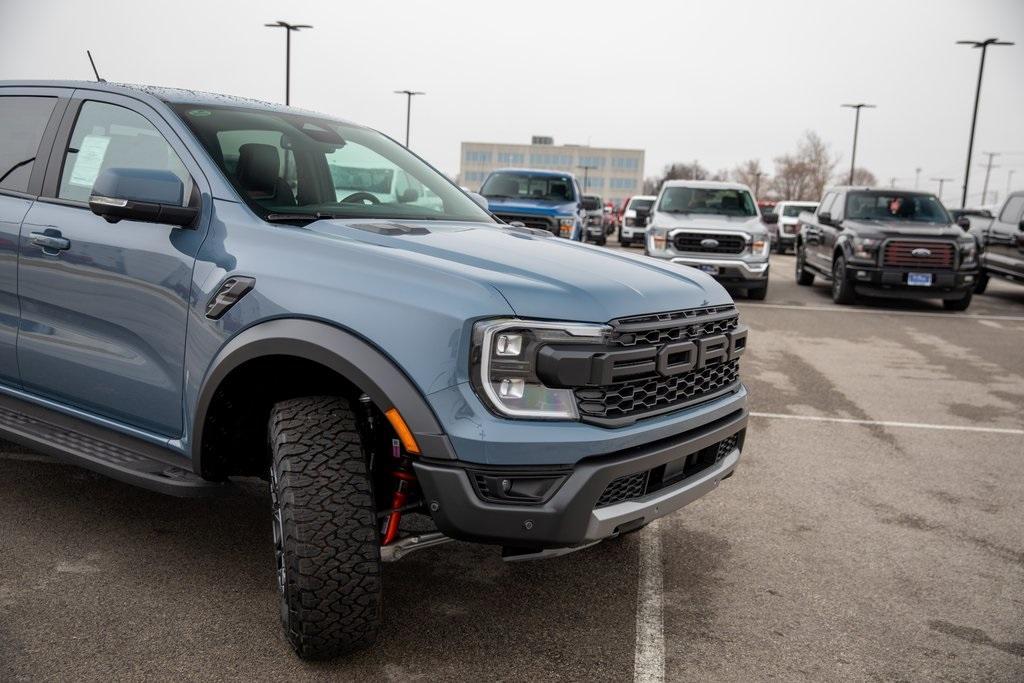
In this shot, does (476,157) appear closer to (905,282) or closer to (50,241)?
(905,282)

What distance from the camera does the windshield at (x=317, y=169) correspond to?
3494 mm

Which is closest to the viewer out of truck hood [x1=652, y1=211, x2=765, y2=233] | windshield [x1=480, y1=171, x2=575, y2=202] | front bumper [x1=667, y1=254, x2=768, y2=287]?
front bumper [x1=667, y1=254, x2=768, y2=287]

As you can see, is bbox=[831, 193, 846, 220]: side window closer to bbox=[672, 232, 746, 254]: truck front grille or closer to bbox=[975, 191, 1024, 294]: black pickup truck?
bbox=[672, 232, 746, 254]: truck front grille

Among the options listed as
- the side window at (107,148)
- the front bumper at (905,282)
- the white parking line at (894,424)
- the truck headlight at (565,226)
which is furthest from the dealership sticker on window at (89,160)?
the front bumper at (905,282)

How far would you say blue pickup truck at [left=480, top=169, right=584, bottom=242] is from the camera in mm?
15086

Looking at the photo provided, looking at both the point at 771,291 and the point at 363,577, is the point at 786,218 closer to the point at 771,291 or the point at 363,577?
the point at 771,291

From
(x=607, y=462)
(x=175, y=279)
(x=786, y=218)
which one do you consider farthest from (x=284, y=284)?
(x=786, y=218)

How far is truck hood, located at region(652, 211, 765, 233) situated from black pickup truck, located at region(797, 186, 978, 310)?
4.60 feet

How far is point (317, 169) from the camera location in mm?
3963

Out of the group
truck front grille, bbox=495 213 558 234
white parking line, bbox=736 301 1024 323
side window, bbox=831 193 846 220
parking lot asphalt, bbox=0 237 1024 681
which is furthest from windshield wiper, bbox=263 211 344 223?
side window, bbox=831 193 846 220

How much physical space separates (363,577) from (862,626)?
1848mm

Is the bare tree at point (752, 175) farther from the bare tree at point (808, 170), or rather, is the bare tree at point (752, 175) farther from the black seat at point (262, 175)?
the black seat at point (262, 175)

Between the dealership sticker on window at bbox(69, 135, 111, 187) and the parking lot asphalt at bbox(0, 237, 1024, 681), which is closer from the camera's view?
the parking lot asphalt at bbox(0, 237, 1024, 681)

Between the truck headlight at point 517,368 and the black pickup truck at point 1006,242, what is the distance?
45.9 ft
